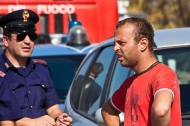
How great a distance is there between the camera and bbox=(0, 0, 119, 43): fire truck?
10.4 m

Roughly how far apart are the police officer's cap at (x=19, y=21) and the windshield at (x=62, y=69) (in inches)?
105

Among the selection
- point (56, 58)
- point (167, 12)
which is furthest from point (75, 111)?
point (167, 12)

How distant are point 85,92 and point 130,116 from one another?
228 cm

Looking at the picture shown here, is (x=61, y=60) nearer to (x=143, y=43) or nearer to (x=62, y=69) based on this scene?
(x=62, y=69)

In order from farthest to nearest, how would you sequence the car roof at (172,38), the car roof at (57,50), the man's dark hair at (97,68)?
1. the car roof at (57,50)
2. the man's dark hair at (97,68)
3. the car roof at (172,38)

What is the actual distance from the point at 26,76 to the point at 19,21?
429 mm

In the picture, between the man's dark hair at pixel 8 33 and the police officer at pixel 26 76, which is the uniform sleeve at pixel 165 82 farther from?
the man's dark hair at pixel 8 33

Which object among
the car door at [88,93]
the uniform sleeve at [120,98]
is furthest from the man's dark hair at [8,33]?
the uniform sleeve at [120,98]

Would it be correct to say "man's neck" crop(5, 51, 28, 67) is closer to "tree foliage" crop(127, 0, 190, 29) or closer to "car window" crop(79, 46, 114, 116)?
"car window" crop(79, 46, 114, 116)

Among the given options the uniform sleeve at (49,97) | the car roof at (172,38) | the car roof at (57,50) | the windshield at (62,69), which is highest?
the car roof at (172,38)

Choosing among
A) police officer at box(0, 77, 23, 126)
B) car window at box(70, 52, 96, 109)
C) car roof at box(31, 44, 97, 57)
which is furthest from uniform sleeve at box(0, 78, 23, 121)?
car roof at box(31, 44, 97, 57)

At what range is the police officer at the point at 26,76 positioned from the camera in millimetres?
4434

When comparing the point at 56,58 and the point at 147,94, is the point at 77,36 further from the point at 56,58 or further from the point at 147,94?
the point at 147,94

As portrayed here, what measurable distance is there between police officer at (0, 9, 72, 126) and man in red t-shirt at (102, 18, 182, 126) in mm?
837
